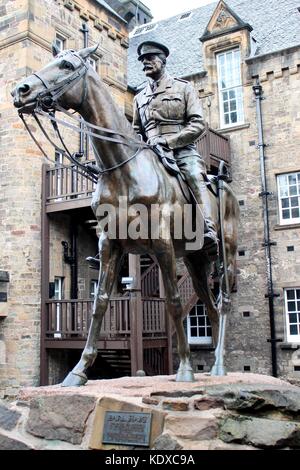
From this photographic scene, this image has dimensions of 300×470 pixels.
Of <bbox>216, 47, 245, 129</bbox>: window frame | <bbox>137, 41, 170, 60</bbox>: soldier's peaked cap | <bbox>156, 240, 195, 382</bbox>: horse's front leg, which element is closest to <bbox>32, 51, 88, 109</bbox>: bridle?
<bbox>137, 41, 170, 60</bbox>: soldier's peaked cap

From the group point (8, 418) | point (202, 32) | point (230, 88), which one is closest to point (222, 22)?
point (230, 88)

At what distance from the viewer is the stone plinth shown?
4.28 meters

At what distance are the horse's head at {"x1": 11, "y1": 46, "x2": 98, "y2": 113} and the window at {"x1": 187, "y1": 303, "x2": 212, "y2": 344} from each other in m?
16.1

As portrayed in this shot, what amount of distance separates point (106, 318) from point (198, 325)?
24.0ft

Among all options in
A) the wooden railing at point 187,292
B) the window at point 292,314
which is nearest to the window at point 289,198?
the window at point 292,314

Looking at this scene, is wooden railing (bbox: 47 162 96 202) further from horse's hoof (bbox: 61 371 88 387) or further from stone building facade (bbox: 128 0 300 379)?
horse's hoof (bbox: 61 371 88 387)

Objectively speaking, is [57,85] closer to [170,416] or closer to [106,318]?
[170,416]

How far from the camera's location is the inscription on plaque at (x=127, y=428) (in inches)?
170

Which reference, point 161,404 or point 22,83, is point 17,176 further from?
point 161,404

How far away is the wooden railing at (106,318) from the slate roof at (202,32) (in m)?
11.1

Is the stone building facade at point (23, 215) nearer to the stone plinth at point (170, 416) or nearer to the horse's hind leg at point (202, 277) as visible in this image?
the horse's hind leg at point (202, 277)

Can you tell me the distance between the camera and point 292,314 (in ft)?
61.4
